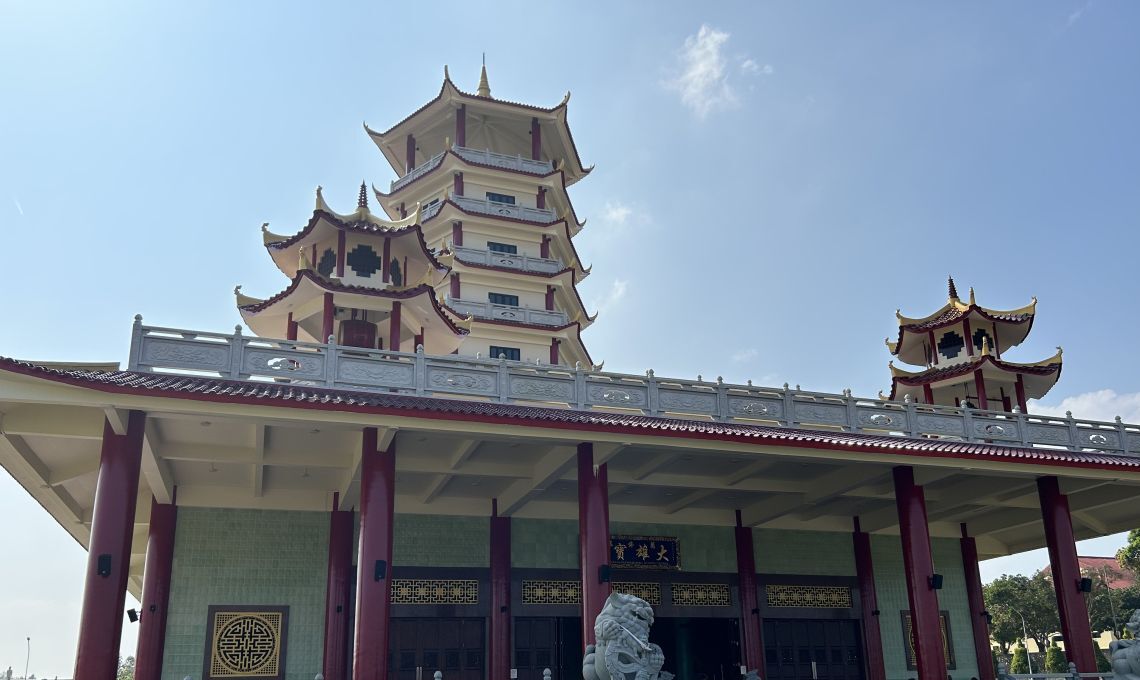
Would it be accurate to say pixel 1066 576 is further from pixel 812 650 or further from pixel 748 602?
pixel 748 602

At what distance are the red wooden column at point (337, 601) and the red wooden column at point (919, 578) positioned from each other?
11667mm

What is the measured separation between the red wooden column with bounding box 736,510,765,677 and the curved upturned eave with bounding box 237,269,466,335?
9.68 metres

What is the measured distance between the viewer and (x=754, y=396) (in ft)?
61.8

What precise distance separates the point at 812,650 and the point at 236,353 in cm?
1655

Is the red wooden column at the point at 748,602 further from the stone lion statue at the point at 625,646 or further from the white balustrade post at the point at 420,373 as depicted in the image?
the stone lion statue at the point at 625,646

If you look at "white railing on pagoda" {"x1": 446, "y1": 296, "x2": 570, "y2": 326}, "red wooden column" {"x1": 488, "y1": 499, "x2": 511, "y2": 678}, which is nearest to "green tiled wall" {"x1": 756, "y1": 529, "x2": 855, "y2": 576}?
"red wooden column" {"x1": 488, "y1": 499, "x2": 511, "y2": 678}

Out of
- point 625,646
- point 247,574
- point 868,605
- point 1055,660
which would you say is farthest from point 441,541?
point 1055,660

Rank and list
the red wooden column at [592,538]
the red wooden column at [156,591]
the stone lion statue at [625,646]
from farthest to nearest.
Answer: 1. the red wooden column at [156,591]
2. the red wooden column at [592,538]
3. the stone lion statue at [625,646]

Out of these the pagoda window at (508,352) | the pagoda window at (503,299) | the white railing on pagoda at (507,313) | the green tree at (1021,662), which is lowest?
the green tree at (1021,662)

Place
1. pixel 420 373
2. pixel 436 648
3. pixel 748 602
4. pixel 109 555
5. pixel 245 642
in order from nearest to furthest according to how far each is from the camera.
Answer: pixel 109 555, pixel 420 373, pixel 245 642, pixel 436 648, pixel 748 602

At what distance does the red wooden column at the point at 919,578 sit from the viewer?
17.6 metres

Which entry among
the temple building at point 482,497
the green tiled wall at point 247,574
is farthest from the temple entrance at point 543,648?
the green tiled wall at point 247,574

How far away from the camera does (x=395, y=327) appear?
2170 cm

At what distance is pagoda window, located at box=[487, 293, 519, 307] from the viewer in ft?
103
